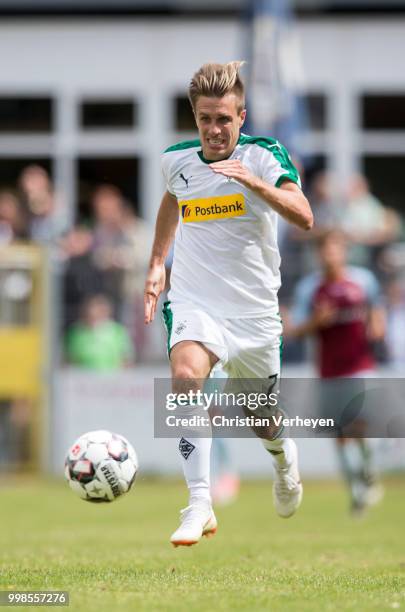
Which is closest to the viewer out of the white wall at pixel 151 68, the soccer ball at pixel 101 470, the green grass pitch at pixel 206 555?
the green grass pitch at pixel 206 555

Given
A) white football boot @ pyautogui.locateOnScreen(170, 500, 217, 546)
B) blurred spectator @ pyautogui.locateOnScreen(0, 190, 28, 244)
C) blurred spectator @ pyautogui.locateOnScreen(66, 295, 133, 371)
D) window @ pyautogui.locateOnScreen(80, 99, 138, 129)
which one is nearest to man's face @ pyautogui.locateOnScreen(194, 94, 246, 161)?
white football boot @ pyautogui.locateOnScreen(170, 500, 217, 546)

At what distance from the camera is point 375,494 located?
1349cm

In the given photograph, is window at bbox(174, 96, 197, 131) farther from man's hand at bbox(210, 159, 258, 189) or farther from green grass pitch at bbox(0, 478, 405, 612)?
man's hand at bbox(210, 159, 258, 189)

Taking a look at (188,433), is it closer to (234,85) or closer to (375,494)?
(234,85)

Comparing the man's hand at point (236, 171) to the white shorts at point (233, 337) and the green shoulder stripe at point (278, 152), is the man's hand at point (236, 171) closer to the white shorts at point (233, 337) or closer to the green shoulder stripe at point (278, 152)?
the green shoulder stripe at point (278, 152)

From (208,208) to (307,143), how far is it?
15824 millimetres

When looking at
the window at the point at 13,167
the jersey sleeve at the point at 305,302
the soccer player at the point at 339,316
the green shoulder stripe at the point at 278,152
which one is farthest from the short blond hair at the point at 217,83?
the window at the point at 13,167

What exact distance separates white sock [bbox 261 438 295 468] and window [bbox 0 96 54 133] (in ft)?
54.9

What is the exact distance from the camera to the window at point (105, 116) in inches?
950

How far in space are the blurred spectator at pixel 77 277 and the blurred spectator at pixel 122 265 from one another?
106 mm

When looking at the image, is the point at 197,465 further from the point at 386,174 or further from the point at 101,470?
the point at 386,174

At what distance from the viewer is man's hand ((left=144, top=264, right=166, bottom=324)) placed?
24.3 feet

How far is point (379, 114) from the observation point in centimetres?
2433

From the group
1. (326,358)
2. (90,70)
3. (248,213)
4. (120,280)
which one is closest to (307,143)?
(90,70)
